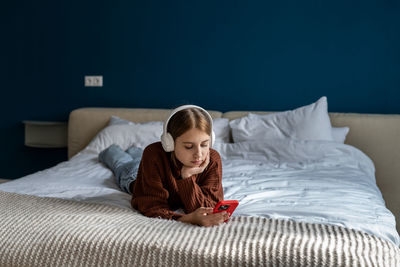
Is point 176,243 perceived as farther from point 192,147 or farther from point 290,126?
point 290,126

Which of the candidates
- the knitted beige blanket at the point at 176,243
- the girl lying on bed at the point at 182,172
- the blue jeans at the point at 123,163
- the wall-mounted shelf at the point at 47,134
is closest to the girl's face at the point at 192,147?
the girl lying on bed at the point at 182,172

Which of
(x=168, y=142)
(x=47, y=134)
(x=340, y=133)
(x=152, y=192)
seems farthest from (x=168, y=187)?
(x=47, y=134)

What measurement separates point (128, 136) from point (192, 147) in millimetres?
1412

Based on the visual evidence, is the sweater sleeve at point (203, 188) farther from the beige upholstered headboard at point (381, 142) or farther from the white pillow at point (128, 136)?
the beige upholstered headboard at point (381, 142)

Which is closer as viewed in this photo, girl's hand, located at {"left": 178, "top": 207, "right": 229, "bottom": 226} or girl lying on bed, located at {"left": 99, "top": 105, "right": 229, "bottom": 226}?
girl's hand, located at {"left": 178, "top": 207, "right": 229, "bottom": 226}

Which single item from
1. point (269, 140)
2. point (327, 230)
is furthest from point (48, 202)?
point (269, 140)

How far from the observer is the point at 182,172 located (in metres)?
1.49

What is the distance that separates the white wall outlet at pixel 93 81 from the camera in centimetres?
341

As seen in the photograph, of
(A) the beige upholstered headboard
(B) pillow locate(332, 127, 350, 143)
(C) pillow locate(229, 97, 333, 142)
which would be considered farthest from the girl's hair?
(A) the beige upholstered headboard

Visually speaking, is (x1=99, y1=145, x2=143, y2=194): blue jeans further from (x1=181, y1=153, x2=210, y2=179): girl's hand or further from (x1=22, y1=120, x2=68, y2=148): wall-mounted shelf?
(x1=22, y1=120, x2=68, y2=148): wall-mounted shelf

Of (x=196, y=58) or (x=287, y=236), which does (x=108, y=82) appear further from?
(x=287, y=236)

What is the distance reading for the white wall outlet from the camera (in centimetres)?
341

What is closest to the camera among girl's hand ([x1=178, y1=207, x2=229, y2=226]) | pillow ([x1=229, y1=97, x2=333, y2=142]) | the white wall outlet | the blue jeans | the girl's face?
girl's hand ([x1=178, y1=207, x2=229, y2=226])

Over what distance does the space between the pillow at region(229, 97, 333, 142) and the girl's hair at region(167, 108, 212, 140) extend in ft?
4.04
